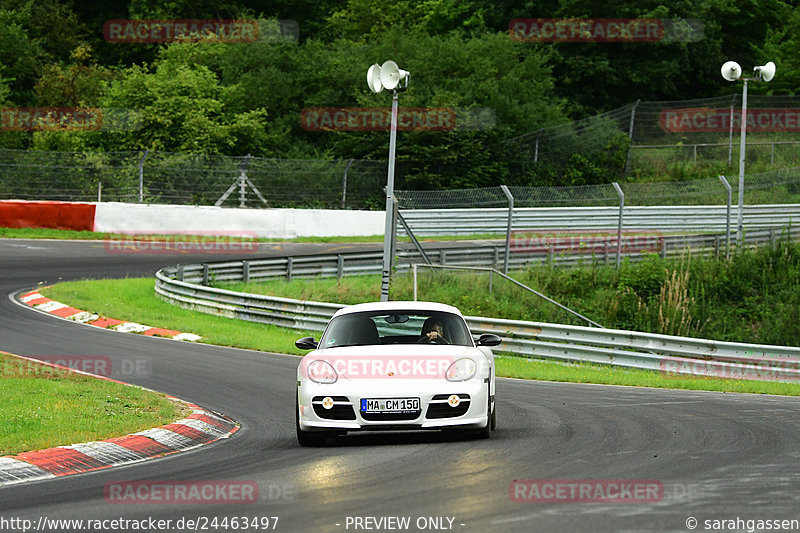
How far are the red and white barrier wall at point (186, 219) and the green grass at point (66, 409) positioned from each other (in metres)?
21.3

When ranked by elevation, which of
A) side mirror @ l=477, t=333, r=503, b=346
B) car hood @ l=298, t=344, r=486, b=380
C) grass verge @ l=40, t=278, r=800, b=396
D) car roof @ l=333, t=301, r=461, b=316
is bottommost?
grass verge @ l=40, t=278, r=800, b=396

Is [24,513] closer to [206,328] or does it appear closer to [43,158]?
[206,328]

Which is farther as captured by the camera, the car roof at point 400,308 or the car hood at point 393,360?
the car roof at point 400,308

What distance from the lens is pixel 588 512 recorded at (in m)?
6.72

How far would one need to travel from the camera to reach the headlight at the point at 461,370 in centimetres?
1015

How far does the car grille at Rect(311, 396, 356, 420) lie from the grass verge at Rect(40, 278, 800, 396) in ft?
24.2

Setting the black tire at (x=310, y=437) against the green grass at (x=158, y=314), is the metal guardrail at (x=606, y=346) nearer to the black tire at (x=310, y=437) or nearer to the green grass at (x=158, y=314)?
the green grass at (x=158, y=314)

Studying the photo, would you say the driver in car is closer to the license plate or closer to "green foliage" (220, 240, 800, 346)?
the license plate

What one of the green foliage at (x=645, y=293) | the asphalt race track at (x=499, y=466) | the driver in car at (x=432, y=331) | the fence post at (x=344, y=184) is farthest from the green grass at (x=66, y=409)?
the fence post at (x=344, y=184)

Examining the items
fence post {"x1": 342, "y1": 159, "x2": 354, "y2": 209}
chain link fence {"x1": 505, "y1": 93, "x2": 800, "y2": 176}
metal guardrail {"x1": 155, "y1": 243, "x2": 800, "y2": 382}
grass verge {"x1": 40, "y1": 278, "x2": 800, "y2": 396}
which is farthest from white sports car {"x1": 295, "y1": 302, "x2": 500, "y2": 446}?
chain link fence {"x1": 505, "y1": 93, "x2": 800, "y2": 176}

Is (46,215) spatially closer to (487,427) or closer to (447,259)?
(447,259)

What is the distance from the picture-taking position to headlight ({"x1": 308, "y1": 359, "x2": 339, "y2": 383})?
10.1 m

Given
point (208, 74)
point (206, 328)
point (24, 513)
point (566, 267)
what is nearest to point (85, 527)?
point (24, 513)

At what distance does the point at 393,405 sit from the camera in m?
9.90
